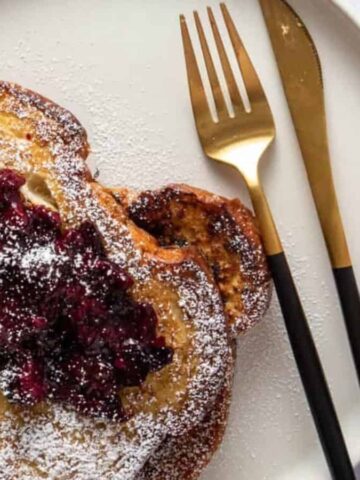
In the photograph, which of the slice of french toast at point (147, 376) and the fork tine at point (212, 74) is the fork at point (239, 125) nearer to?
the fork tine at point (212, 74)

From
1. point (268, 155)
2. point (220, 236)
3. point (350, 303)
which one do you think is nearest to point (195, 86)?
point (268, 155)

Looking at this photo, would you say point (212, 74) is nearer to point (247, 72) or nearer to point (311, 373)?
point (247, 72)

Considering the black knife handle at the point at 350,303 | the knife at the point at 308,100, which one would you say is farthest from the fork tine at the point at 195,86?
the black knife handle at the point at 350,303

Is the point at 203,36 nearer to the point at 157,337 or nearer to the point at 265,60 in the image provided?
the point at 265,60

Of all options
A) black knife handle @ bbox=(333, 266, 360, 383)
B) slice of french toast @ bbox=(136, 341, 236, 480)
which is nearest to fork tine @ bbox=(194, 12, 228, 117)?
black knife handle @ bbox=(333, 266, 360, 383)

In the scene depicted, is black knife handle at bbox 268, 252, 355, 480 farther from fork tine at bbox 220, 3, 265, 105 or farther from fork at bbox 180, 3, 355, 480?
fork tine at bbox 220, 3, 265, 105

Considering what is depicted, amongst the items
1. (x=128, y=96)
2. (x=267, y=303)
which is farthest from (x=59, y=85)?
(x=267, y=303)
